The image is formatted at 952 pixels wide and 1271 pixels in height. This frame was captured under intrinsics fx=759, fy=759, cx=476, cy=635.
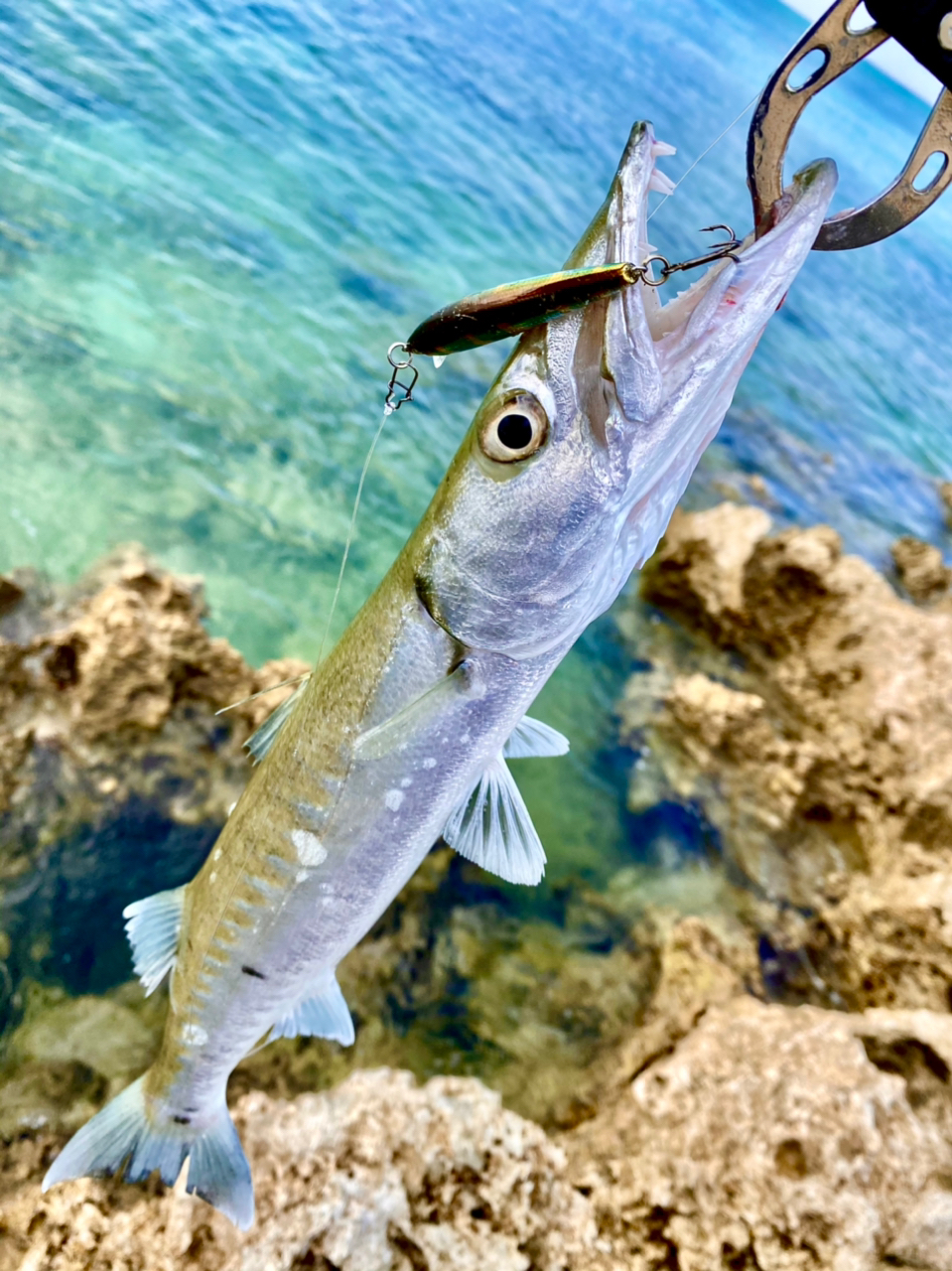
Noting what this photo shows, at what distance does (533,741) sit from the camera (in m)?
2.33

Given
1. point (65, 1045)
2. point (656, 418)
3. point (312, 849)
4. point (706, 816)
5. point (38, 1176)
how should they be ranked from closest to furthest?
point (656, 418) < point (312, 849) < point (38, 1176) < point (65, 1045) < point (706, 816)

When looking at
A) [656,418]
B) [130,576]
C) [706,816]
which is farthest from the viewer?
[706,816]

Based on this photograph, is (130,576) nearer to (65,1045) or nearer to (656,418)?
(65,1045)

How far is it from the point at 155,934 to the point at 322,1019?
0.60 m

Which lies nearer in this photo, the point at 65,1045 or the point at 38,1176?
the point at 38,1176

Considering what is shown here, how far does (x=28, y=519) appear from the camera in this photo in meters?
4.69

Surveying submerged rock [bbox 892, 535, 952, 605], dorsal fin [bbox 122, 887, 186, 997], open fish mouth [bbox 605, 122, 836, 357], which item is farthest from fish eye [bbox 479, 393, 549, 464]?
submerged rock [bbox 892, 535, 952, 605]

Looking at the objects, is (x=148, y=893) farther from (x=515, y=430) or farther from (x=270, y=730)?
(x=515, y=430)

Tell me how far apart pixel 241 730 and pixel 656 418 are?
294 centimetres

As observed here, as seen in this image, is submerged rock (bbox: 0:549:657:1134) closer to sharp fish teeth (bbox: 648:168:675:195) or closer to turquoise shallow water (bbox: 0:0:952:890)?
turquoise shallow water (bbox: 0:0:952:890)

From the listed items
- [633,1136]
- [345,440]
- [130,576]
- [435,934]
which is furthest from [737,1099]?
[345,440]

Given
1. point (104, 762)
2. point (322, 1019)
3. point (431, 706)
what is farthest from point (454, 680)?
point (104, 762)

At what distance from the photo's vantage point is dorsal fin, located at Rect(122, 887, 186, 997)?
7.92 feet

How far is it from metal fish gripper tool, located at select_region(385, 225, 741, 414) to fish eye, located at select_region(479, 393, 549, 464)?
144 millimetres
